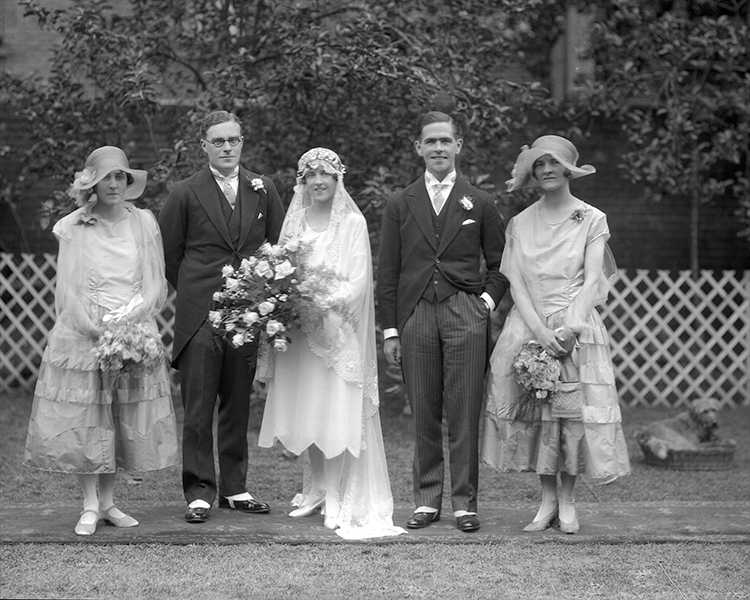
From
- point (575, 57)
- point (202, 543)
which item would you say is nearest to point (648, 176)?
point (575, 57)

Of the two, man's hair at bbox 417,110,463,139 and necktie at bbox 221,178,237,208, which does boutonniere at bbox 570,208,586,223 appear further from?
necktie at bbox 221,178,237,208

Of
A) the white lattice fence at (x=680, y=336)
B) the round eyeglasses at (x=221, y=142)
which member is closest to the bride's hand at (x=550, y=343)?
the round eyeglasses at (x=221, y=142)

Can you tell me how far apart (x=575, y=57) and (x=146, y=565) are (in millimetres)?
8517

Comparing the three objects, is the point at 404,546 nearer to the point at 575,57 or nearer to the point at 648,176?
the point at 648,176


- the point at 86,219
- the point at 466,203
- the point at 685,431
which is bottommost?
the point at 685,431

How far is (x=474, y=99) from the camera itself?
327 inches

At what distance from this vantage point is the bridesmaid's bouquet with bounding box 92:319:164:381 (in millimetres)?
5281

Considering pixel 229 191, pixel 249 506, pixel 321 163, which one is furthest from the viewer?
pixel 249 506

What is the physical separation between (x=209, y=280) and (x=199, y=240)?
0.79ft

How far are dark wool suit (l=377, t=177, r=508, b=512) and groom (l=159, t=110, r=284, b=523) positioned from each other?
82cm

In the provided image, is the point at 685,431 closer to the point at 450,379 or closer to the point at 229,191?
the point at 450,379

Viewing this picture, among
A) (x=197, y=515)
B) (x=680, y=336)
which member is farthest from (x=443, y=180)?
(x=680, y=336)

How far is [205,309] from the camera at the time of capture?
5.75 meters

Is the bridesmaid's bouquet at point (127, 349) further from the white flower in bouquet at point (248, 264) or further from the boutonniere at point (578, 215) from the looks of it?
the boutonniere at point (578, 215)
